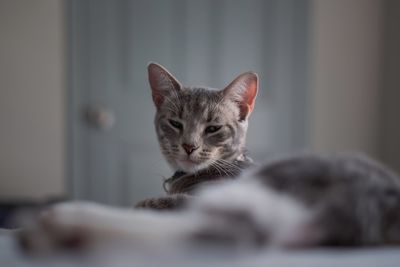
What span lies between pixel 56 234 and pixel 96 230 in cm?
4

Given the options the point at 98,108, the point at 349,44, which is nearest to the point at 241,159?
the point at 98,108

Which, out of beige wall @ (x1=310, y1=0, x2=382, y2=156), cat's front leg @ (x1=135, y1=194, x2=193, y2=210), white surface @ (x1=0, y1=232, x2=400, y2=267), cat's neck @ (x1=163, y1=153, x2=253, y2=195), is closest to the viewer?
white surface @ (x1=0, y1=232, x2=400, y2=267)

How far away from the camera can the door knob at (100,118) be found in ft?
7.73

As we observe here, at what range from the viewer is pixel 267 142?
2.61 metres

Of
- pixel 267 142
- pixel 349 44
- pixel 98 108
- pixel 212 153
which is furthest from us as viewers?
pixel 349 44

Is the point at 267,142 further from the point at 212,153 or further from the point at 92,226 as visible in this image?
the point at 92,226

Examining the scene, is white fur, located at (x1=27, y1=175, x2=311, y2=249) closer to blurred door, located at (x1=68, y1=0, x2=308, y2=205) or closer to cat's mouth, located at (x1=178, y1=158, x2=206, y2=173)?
cat's mouth, located at (x1=178, y1=158, x2=206, y2=173)

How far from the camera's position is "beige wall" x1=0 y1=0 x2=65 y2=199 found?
7.82 ft

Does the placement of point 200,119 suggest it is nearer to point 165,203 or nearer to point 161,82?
point 161,82

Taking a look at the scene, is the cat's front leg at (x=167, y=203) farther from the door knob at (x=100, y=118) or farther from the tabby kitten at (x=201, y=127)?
the door knob at (x=100, y=118)

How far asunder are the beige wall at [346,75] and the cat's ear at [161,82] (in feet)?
6.24

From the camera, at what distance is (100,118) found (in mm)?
2354

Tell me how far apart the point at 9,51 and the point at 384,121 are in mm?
2349

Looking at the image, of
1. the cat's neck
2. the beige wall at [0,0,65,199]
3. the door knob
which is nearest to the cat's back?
the cat's neck
